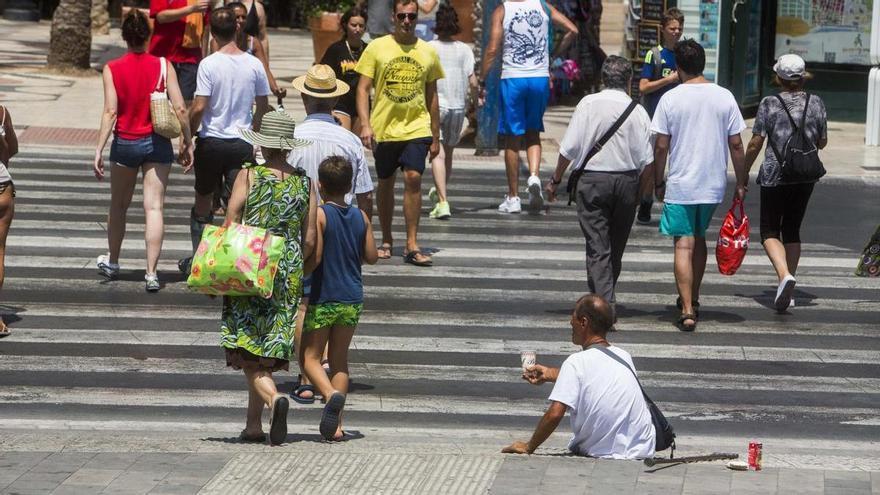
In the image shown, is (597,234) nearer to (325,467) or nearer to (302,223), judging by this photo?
(302,223)

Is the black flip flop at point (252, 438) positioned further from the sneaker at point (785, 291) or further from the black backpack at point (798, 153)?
the black backpack at point (798, 153)

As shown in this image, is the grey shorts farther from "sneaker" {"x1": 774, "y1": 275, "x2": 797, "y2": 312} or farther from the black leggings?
"sneaker" {"x1": 774, "y1": 275, "x2": 797, "y2": 312}

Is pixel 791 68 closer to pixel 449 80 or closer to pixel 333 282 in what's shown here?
pixel 449 80

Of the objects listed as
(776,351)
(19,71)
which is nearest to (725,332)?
(776,351)

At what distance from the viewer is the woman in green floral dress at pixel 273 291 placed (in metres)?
7.41

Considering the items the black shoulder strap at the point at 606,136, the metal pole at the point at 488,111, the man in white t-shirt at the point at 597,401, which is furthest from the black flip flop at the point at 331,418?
the metal pole at the point at 488,111

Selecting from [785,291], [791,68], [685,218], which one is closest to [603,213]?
[685,218]

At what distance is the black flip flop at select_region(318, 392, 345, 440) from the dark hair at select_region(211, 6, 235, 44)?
4165 mm

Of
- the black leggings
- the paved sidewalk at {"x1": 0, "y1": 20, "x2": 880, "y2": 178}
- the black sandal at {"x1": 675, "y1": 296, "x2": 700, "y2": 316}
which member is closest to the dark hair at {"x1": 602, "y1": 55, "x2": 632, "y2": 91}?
the black sandal at {"x1": 675, "y1": 296, "x2": 700, "y2": 316}

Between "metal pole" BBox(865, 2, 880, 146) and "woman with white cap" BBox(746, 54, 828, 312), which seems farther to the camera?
"metal pole" BBox(865, 2, 880, 146)

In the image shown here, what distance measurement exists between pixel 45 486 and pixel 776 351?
5105 mm

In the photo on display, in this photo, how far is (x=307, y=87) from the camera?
363 inches

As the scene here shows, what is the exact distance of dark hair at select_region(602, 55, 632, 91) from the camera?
10117 mm

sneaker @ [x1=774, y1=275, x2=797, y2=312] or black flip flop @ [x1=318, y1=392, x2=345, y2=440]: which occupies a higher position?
black flip flop @ [x1=318, y1=392, x2=345, y2=440]
